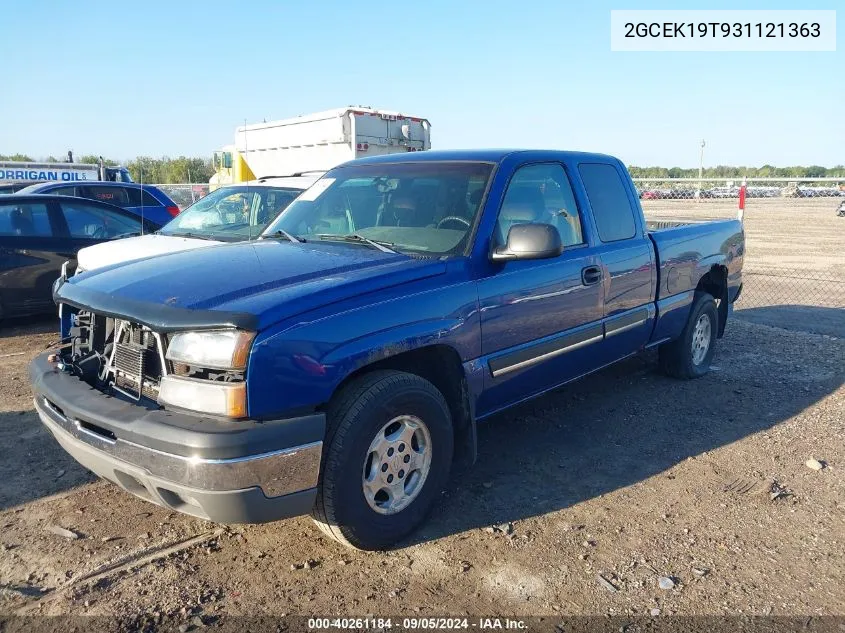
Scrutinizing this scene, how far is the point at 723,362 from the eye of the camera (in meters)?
6.69

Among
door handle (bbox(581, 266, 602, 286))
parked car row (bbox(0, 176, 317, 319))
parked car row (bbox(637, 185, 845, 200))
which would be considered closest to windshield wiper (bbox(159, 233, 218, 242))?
parked car row (bbox(0, 176, 317, 319))

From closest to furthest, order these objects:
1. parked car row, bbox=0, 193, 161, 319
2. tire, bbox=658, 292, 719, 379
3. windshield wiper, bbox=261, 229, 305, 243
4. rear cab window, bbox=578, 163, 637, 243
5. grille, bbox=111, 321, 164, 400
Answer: grille, bbox=111, 321, 164, 400 → windshield wiper, bbox=261, 229, 305, 243 → rear cab window, bbox=578, 163, 637, 243 → tire, bbox=658, 292, 719, 379 → parked car row, bbox=0, 193, 161, 319

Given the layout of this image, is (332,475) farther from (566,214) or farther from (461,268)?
(566,214)

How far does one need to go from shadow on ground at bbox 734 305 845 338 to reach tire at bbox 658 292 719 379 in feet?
8.30

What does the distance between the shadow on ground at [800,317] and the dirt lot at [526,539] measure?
3.42 m

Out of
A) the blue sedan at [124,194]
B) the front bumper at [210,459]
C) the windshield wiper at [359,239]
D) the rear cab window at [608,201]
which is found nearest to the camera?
the front bumper at [210,459]

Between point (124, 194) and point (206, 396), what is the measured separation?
12.4 meters

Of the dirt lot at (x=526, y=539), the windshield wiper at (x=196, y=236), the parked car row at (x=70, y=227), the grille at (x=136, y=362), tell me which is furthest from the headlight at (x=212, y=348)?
the parked car row at (x=70, y=227)

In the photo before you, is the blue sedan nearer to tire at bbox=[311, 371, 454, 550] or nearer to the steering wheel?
the steering wheel

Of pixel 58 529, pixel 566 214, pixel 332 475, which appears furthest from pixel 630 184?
pixel 58 529

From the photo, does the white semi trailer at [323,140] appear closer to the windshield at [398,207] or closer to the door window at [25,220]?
the door window at [25,220]

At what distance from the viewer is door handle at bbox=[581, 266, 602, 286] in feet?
14.3

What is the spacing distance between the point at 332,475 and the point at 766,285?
1059 centimetres

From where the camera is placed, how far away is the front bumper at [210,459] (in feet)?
8.74
